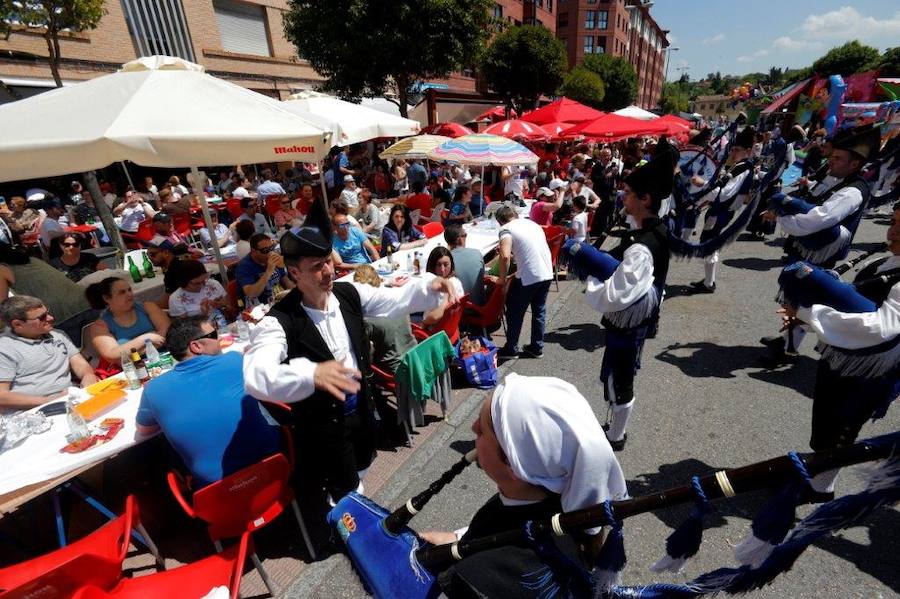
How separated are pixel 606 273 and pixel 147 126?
3908 mm

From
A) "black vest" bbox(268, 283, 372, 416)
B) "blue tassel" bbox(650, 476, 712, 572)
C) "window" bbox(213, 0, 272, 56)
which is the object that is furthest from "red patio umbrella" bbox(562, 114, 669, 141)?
"window" bbox(213, 0, 272, 56)

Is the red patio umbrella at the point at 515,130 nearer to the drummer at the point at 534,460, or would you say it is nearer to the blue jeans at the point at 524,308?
the blue jeans at the point at 524,308

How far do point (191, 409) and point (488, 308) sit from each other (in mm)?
3379

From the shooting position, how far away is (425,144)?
33.4 feet

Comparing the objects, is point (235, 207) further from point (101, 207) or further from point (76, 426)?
point (76, 426)

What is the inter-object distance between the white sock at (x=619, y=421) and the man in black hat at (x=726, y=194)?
4075 millimetres

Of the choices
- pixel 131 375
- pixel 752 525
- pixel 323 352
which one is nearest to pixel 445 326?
pixel 323 352

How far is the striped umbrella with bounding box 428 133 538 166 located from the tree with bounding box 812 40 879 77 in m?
58.3

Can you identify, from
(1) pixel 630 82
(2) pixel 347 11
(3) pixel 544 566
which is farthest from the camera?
(1) pixel 630 82

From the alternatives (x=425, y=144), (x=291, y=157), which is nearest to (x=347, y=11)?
(x=425, y=144)

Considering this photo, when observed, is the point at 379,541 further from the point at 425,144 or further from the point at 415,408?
the point at 425,144

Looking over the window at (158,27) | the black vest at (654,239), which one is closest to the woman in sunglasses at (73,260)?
the black vest at (654,239)

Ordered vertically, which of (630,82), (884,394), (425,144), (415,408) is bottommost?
(415,408)

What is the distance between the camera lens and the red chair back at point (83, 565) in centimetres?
169
